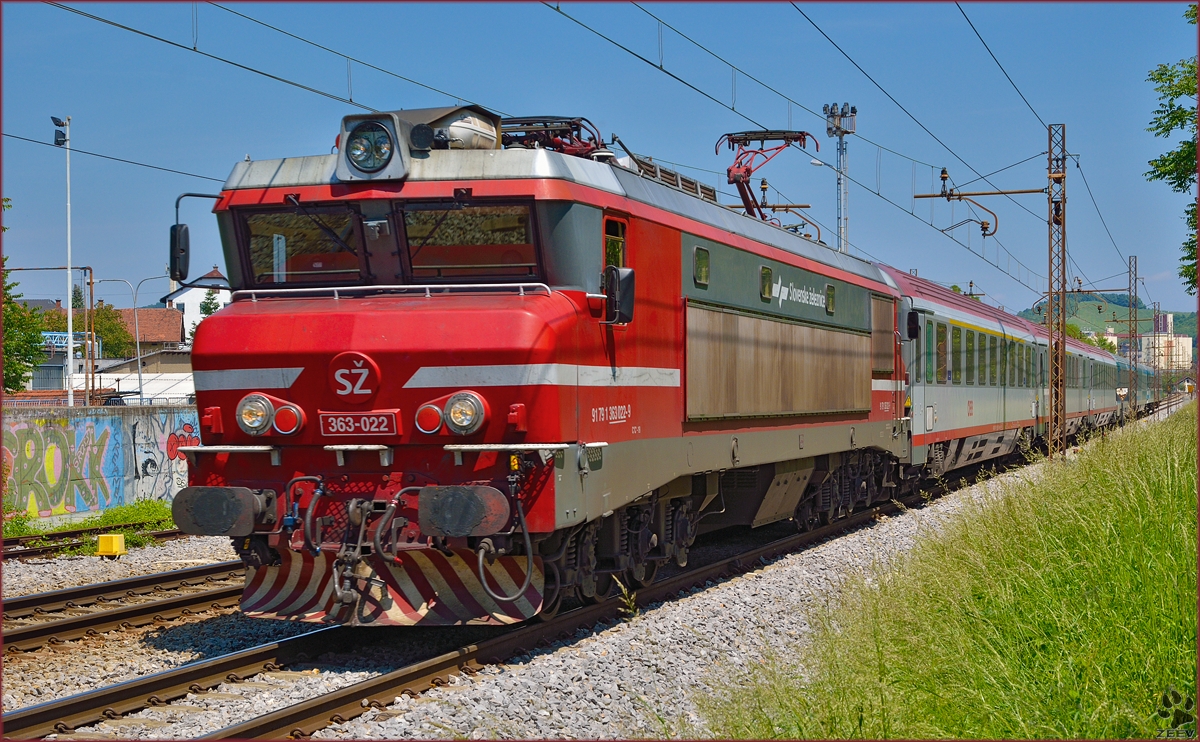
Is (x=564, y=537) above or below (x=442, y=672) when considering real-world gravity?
above

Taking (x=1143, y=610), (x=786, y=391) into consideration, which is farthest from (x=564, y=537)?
(x=786, y=391)

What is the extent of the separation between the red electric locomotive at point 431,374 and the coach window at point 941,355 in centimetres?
1165

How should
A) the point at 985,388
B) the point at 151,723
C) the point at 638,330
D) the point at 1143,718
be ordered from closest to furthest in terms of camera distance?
the point at 1143,718, the point at 151,723, the point at 638,330, the point at 985,388

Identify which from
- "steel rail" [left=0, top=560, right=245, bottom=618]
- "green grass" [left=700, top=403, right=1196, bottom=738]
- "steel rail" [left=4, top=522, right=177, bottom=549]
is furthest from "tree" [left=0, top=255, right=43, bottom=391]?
"green grass" [left=700, top=403, right=1196, bottom=738]

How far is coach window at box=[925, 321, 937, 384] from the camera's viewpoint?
1942 centimetres

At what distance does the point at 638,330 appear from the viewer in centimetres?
944

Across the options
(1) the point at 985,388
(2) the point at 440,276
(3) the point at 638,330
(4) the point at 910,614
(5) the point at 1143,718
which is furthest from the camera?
(1) the point at 985,388

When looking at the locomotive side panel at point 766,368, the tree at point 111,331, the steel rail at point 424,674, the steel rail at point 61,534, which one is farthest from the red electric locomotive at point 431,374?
the tree at point 111,331

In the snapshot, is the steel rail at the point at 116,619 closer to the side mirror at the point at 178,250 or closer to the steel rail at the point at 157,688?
the steel rail at the point at 157,688

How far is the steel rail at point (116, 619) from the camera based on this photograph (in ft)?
28.9

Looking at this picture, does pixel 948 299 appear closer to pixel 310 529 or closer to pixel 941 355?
pixel 941 355

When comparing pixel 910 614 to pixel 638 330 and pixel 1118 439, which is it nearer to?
pixel 638 330

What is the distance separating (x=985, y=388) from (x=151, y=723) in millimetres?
20378

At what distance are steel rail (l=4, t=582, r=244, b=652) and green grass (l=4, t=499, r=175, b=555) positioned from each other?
16.1 feet
